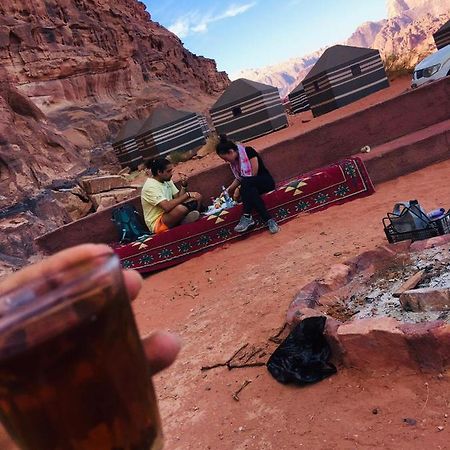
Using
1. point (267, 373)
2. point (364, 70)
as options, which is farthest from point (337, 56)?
point (267, 373)

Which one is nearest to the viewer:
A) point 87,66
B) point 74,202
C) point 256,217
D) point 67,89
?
point 256,217

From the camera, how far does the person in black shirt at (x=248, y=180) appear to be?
244 inches

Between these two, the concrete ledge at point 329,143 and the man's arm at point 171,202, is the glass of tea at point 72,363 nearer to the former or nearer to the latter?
the man's arm at point 171,202

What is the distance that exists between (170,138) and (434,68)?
1014cm

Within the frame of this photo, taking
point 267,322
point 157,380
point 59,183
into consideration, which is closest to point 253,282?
point 267,322

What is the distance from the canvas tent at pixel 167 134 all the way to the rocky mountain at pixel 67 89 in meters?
2.38

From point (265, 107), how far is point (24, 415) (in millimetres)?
17789

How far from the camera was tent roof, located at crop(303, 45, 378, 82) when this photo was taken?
1682 centimetres

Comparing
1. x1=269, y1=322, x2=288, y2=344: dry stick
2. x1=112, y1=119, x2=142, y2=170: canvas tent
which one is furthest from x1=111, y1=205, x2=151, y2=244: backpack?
x1=112, y1=119, x2=142, y2=170: canvas tent

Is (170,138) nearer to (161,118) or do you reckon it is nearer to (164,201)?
(161,118)

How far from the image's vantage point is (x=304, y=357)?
2557 mm

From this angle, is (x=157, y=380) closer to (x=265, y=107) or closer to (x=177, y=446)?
(x=177, y=446)

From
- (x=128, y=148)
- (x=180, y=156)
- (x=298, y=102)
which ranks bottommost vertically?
(x=180, y=156)

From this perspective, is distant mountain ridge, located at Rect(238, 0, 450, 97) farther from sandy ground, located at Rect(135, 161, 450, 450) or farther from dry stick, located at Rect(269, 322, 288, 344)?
dry stick, located at Rect(269, 322, 288, 344)
